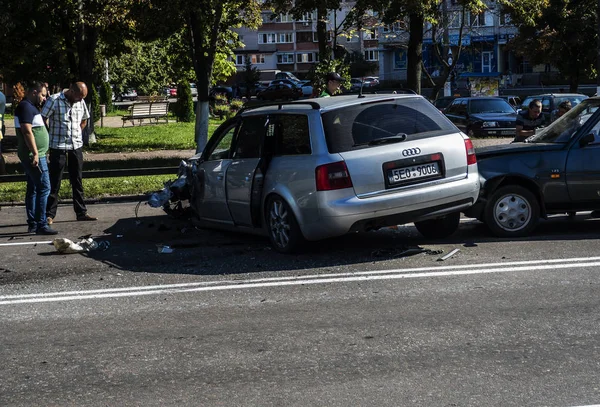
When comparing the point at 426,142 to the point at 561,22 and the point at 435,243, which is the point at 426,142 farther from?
the point at 561,22

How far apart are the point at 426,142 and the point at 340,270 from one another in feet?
5.54

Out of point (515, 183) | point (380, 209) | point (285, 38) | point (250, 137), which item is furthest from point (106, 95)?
point (285, 38)

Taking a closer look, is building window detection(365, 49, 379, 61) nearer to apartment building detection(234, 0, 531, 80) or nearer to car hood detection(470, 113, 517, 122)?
apartment building detection(234, 0, 531, 80)

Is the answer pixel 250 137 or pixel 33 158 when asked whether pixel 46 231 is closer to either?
pixel 33 158

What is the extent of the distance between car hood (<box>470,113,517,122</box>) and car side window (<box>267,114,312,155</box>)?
2084 centimetres

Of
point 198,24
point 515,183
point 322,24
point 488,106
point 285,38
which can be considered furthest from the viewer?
point 285,38

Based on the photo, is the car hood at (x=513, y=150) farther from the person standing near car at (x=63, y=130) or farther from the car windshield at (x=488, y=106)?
the car windshield at (x=488, y=106)

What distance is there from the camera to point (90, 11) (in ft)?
84.5

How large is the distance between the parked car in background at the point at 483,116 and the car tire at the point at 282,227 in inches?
832

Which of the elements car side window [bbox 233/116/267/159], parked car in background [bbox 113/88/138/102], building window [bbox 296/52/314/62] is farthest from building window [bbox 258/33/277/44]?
car side window [bbox 233/116/267/159]

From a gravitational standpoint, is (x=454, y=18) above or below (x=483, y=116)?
above

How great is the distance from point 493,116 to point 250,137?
21014 mm

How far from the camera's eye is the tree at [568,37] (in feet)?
159

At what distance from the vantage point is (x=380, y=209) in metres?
9.36
